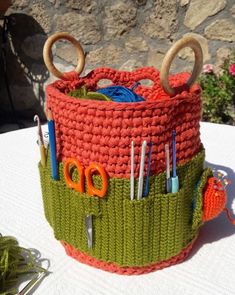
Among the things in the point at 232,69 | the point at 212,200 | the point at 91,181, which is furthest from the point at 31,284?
the point at 232,69

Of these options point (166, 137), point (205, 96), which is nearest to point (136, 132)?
point (166, 137)

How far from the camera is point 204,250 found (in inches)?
23.1

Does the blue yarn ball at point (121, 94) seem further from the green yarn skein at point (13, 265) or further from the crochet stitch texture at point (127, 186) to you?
the green yarn skein at point (13, 265)

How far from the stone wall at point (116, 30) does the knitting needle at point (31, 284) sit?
1.47m

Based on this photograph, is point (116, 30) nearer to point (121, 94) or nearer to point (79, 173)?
point (121, 94)

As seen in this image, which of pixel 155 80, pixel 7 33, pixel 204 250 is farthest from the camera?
pixel 7 33

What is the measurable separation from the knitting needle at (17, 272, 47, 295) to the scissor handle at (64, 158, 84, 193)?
5.2 inches

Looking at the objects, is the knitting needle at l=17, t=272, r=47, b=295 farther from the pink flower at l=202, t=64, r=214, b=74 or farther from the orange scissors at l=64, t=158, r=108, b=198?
the pink flower at l=202, t=64, r=214, b=74

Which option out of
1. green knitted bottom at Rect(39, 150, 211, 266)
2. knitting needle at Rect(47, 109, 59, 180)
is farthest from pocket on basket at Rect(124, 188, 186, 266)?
knitting needle at Rect(47, 109, 59, 180)

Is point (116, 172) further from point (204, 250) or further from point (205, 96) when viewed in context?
point (205, 96)

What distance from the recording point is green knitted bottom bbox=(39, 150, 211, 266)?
509mm

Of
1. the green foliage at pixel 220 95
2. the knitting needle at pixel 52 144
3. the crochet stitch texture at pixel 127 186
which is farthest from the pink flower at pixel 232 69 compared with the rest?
the knitting needle at pixel 52 144

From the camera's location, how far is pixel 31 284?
0.51 meters

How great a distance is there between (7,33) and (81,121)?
5.90 feet
